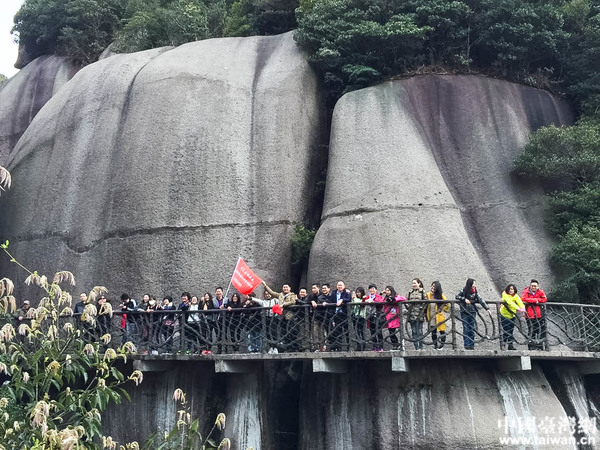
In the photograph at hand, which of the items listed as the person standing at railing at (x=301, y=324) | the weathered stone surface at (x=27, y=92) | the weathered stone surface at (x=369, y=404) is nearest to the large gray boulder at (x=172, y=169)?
the weathered stone surface at (x=369, y=404)

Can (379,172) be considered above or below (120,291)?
above

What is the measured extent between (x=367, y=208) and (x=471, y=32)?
23.4ft

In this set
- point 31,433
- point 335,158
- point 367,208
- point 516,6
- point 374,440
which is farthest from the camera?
point 516,6

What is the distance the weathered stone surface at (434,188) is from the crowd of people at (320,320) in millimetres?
1737

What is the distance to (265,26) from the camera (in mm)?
24406

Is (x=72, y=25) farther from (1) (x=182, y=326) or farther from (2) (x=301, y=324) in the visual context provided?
(2) (x=301, y=324)

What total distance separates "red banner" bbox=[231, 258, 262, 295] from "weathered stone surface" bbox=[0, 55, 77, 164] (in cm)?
1358

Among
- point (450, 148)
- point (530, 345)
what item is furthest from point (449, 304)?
point (450, 148)

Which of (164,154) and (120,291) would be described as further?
(164,154)

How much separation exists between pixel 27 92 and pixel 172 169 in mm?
10798

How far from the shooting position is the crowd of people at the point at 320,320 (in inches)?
540

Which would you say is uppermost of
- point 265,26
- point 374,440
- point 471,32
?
point 265,26

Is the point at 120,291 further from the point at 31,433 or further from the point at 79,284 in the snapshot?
the point at 31,433

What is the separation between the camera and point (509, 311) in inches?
550
